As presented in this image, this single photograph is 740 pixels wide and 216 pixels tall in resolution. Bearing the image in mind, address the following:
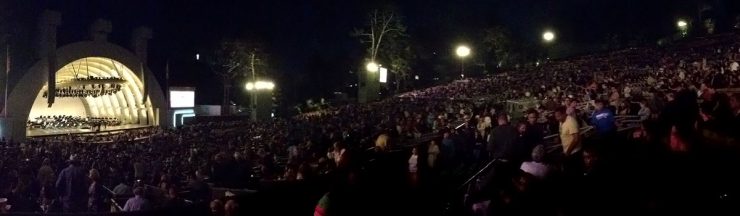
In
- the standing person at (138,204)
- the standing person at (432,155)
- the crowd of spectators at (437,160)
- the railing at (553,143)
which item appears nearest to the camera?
the crowd of spectators at (437,160)

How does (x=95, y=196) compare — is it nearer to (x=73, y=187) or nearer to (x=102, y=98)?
(x=73, y=187)

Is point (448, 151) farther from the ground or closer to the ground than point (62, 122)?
closer to the ground

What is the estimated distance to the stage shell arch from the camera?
33.8 meters

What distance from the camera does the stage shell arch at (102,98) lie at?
3384cm

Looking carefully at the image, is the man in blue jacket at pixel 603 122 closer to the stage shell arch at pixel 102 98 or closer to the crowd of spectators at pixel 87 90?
the stage shell arch at pixel 102 98

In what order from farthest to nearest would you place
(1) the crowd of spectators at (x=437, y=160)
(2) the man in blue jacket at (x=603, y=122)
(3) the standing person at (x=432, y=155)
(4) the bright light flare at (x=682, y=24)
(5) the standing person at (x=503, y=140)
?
(4) the bright light flare at (x=682, y=24)
(3) the standing person at (x=432, y=155)
(2) the man in blue jacket at (x=603, y=122)
(5) the standing person at (x=503, y=140)
(1) the crowd of spectators at (x=437, y=160)

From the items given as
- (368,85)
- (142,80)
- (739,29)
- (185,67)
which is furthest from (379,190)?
(185,67)

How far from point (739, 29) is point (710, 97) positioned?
130ft

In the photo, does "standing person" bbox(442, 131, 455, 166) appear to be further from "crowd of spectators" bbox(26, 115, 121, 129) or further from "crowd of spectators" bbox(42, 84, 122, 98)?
"crowd of spectators" bbox(26, 115, 121, 129)

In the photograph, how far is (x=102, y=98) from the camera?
1914 inches

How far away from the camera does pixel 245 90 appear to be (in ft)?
183

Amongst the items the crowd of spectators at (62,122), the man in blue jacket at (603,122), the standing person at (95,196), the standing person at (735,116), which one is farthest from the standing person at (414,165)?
the crowd of spectators at (62,122)

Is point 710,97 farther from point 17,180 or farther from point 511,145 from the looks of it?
point 17,180

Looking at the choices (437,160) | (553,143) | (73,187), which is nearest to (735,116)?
(553,143)
